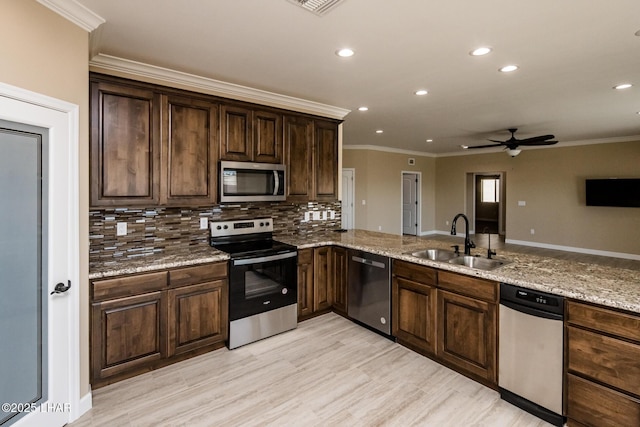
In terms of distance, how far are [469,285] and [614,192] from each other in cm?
703

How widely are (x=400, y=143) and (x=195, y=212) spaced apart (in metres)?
5.91

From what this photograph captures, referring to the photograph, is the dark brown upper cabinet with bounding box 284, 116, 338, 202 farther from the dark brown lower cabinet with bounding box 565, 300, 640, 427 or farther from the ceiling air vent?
the dark brown lower cabinet with bounding box 565, 300, 640, 427

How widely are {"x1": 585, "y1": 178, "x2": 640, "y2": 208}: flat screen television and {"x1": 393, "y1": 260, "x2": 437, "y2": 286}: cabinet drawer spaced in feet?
22.9

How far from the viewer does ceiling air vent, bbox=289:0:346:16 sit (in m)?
1.91

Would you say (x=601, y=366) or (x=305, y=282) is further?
(x=305, y=282)

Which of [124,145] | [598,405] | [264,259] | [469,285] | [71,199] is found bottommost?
[598,405]

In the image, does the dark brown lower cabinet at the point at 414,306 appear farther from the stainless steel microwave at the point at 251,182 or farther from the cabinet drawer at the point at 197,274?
the cabinet drawer at the point at 197,274

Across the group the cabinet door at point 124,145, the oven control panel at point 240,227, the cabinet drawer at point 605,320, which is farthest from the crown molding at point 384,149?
the cabinet drawer at point 605,320

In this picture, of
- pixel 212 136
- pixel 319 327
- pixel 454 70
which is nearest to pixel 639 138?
pixel 454 70

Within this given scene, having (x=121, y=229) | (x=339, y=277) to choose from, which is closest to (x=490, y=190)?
(x=339, y=277)

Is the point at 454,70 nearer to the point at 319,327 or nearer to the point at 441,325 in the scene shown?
the point at 441,325

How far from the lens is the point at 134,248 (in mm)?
3051

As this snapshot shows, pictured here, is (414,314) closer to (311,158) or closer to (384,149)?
(311,158)

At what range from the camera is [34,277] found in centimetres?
192
